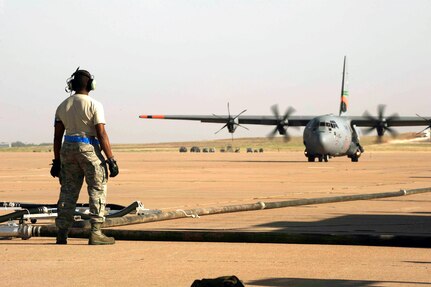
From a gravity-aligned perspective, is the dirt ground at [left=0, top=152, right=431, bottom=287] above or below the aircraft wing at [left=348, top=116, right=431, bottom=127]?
below

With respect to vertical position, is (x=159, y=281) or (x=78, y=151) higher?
(x=78, y=151)

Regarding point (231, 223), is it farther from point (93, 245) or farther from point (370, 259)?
point (370, 259)

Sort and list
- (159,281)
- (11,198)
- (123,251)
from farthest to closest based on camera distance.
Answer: (11,198), (123,251), (159,281)

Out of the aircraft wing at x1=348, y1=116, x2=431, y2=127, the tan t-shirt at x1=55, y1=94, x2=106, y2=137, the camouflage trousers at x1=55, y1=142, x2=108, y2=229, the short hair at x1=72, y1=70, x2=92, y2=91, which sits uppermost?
the aircraft wing at x1=348, y1=116, x2=431, y2=127

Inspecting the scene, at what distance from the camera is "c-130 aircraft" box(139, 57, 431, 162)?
5969 cm

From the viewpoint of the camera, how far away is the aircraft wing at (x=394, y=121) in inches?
2776

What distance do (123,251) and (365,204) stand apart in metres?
9.61

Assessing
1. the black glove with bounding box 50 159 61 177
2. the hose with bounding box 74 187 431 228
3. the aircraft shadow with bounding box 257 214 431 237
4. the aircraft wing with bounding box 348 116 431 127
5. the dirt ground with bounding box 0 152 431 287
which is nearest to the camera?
the dirt ground with bounding box 0 152 431 287

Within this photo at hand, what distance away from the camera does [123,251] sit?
10.5 m

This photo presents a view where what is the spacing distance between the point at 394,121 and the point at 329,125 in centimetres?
1555

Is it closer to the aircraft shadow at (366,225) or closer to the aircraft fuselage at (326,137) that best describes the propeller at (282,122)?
the aircraft fuselage at (326,137)

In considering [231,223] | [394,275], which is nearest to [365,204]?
[231,223]

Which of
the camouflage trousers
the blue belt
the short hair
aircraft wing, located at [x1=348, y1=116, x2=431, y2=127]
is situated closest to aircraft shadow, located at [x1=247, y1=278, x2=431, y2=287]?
the camouflage trousers

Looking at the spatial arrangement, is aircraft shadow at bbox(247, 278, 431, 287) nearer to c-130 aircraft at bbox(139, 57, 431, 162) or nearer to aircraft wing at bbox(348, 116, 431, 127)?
c-130 aircraft at bbox(139, 57, 431, 162)
